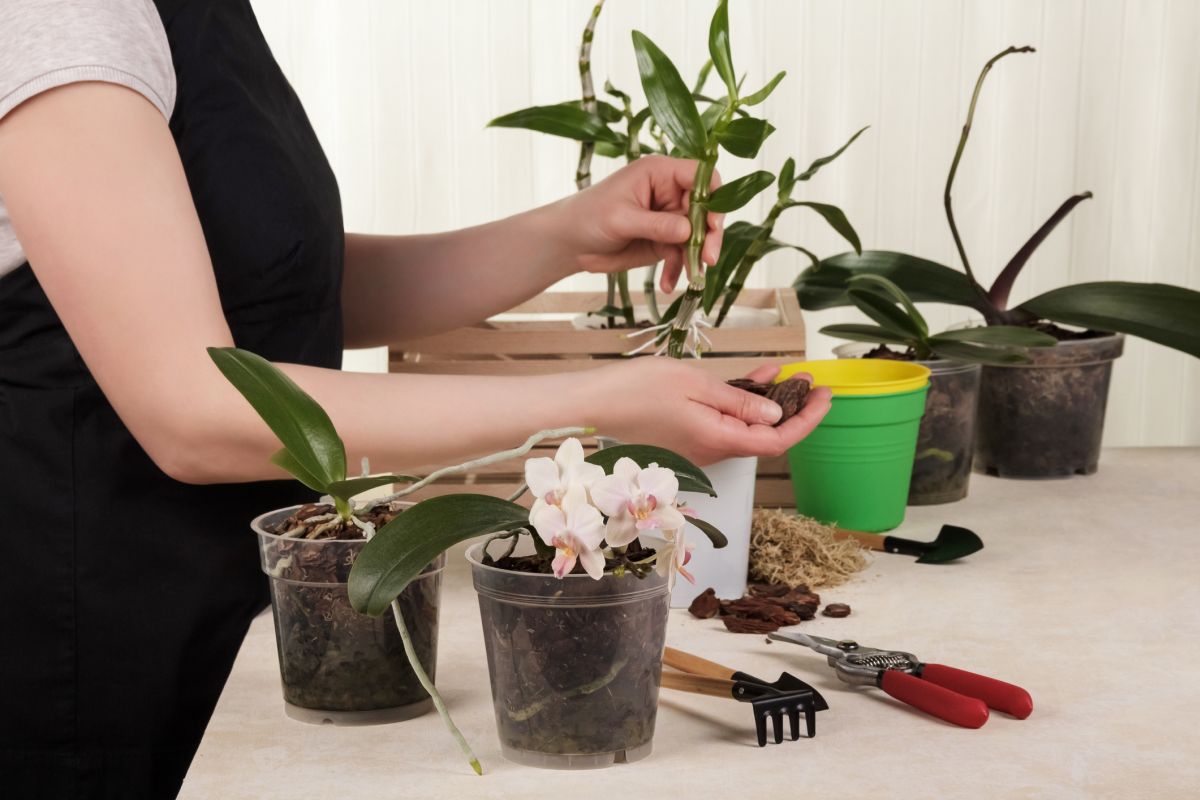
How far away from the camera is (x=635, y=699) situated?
77 centimetres

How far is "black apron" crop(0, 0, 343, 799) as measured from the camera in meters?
1.06

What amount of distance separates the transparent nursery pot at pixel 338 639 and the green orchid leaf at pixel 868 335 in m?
0.77

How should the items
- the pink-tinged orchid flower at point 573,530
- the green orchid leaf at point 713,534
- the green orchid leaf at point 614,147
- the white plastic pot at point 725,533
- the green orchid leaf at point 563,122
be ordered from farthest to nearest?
the green orchid leaf at point 614,147 → the green orchid leaf at point 563,122 → the white plastic pot at point 725,533 → the green orchid leaf at point 713,534 → the pink-tinged orchid flower at point 573,530

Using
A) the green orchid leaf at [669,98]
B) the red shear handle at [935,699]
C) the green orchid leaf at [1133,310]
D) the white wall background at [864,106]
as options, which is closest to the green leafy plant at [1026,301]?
the green orchid leaf at [1133,310]

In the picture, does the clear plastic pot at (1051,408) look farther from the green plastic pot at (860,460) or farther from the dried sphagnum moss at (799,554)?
the dried sphagnum moss at (799,554)

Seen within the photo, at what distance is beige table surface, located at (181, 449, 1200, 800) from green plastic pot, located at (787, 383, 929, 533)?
86 millimetres

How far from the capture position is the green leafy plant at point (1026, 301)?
147 centimetres

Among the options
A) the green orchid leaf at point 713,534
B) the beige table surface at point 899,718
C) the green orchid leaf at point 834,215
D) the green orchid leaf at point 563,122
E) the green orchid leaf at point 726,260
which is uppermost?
the green orchid leaf at point 563,122

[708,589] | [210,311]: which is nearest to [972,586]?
[708,589]

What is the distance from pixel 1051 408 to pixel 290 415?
1041 millimetres

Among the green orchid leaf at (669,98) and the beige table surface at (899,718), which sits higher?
the green orchid leaf at (669,98)

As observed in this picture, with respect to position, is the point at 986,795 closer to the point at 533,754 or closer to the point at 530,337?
the point at 533,754

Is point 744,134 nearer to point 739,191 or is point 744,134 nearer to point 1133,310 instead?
point 739,191

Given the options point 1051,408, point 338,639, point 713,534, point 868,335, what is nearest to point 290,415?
point 338,639
